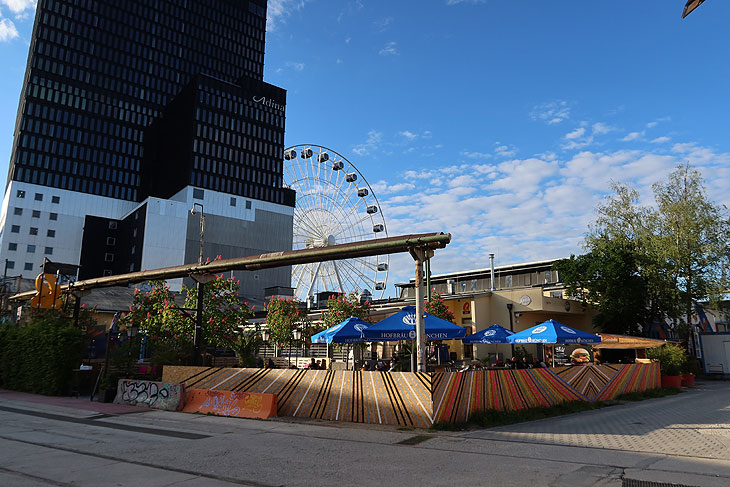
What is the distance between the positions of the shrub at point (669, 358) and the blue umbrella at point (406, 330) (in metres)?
14.3

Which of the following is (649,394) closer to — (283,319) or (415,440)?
(415,440)

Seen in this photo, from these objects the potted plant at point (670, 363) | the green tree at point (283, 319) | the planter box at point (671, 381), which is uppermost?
the green tree at point (283, 319)

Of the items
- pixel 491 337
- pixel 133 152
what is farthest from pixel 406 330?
pixel 133 152

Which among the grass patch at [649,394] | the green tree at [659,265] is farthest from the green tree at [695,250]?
the grass patch at [649,394]

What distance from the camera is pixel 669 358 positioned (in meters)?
24.8

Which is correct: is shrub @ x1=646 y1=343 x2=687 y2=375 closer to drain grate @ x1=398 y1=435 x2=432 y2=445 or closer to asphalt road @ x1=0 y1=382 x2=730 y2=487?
asphalt road @ x1=0 y1=382 x2=730 y2=487

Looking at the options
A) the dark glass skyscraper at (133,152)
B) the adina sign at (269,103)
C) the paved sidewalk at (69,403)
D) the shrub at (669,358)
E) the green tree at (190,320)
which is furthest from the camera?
the adina sign at (269,103)

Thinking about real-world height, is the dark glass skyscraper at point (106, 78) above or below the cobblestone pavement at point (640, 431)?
above

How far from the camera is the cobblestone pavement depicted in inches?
388

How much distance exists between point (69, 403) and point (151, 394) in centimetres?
396

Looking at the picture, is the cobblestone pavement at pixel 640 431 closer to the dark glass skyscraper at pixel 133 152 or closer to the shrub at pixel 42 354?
the shrub at pixel 42 354

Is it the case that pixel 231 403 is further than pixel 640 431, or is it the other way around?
pixel 231 403

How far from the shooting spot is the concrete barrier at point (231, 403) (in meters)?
14.4

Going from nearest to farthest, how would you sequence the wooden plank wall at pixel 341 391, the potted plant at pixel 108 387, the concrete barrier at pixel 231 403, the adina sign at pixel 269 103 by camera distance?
the wooden plank wall at pixel 341 391, the concrete barrier at pixel 231 403, the potted plant at pixel 108 387, the adina sign at pixel 269 103
